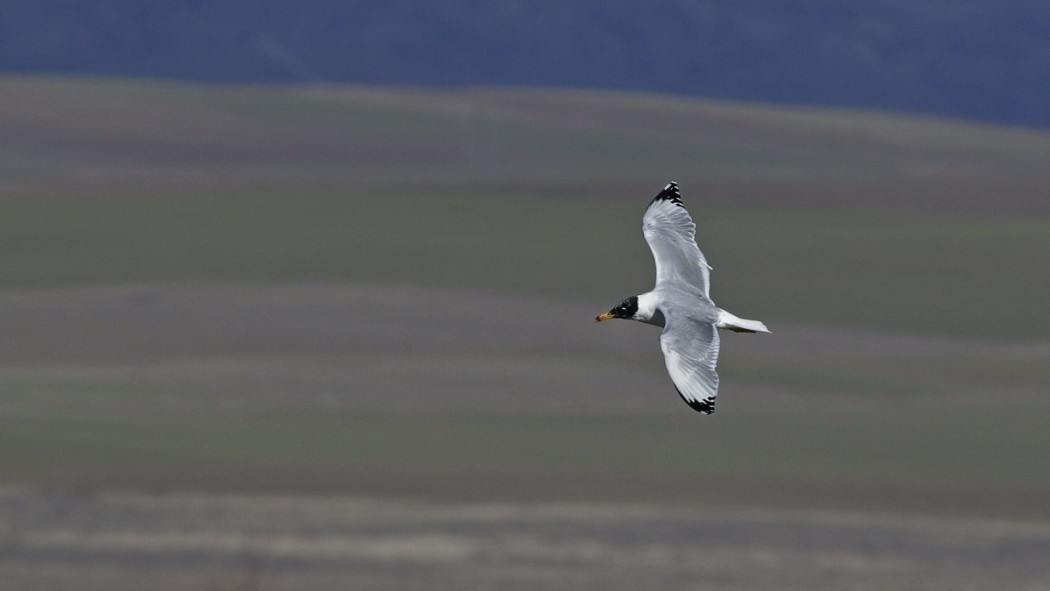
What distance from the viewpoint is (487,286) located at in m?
44.8

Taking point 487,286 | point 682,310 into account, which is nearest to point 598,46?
point 487,286

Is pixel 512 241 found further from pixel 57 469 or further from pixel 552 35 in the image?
pixel 552 35

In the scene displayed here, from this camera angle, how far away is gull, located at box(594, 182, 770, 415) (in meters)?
15.1

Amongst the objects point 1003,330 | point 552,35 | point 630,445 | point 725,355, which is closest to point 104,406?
point 630,445

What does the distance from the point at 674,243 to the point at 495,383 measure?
703 inches

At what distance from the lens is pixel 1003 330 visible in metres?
41.4

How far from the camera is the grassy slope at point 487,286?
1168 inches

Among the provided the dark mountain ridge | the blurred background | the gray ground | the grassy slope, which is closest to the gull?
the gray ground

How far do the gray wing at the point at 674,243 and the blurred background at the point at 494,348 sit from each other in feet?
18.2

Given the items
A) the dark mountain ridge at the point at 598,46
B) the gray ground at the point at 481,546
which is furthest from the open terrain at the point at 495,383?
the dark mountain ridge at the point at 598,46

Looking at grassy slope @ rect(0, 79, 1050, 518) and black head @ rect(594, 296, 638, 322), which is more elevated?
grassy slope @ rect(0, 79, 1050, 518)

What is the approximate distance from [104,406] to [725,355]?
9532 mm

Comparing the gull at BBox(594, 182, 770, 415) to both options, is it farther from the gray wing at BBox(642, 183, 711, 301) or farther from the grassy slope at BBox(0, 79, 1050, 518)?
the grassy slope at BBox(0, 79, 1050, 518)

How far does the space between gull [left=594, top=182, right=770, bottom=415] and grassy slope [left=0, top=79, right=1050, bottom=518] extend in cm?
981
